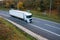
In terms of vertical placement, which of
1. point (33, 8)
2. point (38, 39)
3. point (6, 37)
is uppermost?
point (6, 37)

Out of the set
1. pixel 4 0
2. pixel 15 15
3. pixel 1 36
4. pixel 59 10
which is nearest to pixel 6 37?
pixel 1 36

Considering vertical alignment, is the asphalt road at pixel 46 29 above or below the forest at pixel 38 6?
above

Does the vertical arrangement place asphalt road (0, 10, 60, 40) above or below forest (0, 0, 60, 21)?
above

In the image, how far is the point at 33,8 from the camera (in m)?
81.6

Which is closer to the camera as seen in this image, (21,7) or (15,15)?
(15,15)

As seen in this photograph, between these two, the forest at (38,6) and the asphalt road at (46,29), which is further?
the forest at (38,6)

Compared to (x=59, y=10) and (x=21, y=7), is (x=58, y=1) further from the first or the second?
(x=21, y=7)

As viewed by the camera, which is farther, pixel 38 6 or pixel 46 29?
pixel 38 6

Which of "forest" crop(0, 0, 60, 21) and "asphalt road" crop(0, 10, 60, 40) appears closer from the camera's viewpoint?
"asphalt road" crop(0, 10, 60, 40)

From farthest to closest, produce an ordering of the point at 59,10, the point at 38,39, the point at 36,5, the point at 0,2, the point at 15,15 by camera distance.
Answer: the point at 0,2 → the point at 36,5 → the point at 59,10 → the point at 15,15 → the point at 38,39

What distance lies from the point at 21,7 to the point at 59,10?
25.1 m

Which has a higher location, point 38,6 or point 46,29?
point 46,29

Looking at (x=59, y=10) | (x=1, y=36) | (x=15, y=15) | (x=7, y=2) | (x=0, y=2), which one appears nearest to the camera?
(x=1, y=36)

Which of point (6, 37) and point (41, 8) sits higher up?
point (6, 37)
